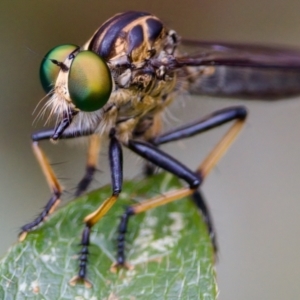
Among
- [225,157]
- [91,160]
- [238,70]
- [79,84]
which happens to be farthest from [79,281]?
[225,157]

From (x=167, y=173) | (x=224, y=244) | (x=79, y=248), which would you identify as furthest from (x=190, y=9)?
(x=79, y=248)

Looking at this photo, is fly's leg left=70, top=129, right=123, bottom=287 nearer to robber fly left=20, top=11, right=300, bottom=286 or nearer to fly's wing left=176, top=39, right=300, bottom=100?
robber fly left=20, top=11, right=300, bottom=286

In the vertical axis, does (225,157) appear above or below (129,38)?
below

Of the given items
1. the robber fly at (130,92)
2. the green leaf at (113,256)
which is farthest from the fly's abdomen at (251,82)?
the green leaf at (113,256)

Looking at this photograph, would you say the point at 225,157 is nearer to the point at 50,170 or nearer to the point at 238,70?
the point at 238,70

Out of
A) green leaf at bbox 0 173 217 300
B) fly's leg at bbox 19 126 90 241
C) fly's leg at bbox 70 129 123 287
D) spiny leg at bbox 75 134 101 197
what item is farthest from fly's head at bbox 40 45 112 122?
spiny leg at bbox 75 134 101 197

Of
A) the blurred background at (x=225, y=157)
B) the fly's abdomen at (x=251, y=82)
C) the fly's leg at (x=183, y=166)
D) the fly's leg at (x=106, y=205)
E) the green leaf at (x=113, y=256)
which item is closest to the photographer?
the green leaf at (x=113, y=256)

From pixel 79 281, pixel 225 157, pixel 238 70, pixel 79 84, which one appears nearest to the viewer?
pixel 79 281

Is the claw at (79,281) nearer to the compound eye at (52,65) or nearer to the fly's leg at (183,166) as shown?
the fly's leg at (183,166)
